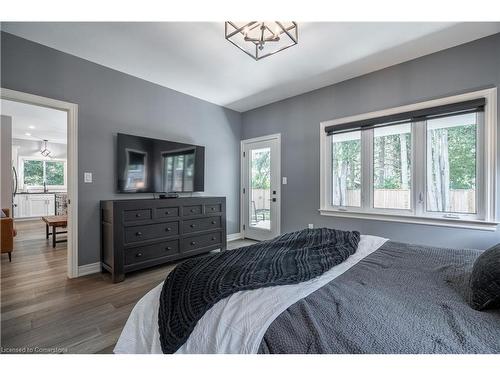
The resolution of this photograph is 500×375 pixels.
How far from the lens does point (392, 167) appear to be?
290 centimetres

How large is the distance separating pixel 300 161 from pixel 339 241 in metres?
2.21

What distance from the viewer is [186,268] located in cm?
121

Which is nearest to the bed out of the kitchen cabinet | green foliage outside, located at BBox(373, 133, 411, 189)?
green foliage outside, located at BBox(373, 133, 411, 189)

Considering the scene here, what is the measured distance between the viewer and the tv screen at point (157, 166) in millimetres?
2998

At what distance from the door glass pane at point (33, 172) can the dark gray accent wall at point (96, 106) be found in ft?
20.9

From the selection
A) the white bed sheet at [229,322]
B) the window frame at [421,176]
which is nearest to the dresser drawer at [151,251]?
the white bed sheet at [229,322]

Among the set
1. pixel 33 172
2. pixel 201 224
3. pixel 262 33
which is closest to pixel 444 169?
pixel 262 33

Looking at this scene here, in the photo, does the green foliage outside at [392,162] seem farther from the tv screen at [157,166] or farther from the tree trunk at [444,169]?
the tv screen at [157,166]

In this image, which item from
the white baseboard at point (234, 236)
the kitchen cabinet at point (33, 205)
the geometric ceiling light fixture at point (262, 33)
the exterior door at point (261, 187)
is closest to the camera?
the geometric ceiling light fixture at point (262, 33)

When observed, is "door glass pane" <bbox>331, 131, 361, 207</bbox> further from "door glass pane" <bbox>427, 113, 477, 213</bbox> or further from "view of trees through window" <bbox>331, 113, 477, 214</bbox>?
"door glass pane" <bbox>427, 113, 477, 213</bbox>

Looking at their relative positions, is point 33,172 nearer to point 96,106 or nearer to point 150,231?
point 96,106
